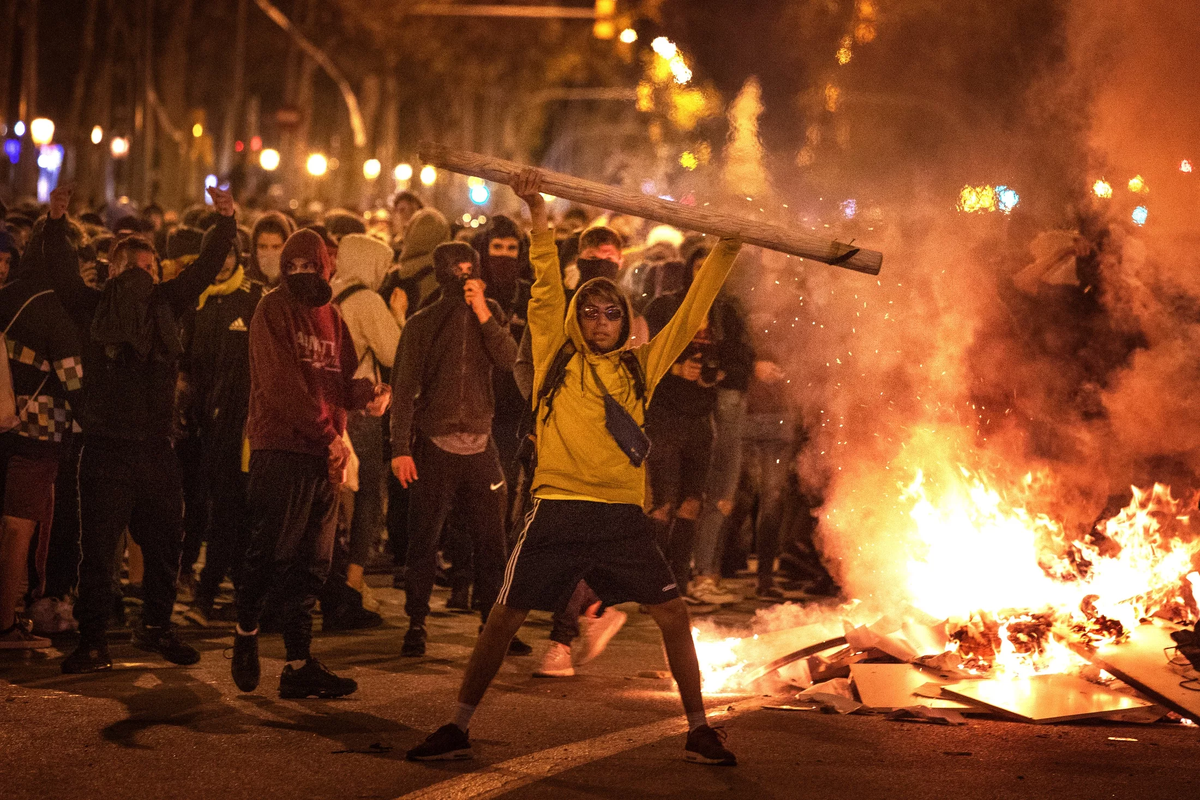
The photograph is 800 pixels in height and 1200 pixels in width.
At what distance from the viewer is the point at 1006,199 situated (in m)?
9.79

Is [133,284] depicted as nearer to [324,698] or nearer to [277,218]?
[277,218]

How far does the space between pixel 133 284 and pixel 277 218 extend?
1662 mm

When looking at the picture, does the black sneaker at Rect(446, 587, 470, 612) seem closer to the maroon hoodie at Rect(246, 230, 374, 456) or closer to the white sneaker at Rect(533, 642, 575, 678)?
the white sneaker at Rect(533, 642, 575, 678)

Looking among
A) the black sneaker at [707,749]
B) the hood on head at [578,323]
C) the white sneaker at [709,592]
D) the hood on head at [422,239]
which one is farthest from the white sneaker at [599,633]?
the hood on head at [422,239]

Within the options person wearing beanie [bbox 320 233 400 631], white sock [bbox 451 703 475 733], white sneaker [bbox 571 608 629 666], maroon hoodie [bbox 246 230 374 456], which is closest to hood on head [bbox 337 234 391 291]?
person wearing beanie [bbox 320 233 400 631]

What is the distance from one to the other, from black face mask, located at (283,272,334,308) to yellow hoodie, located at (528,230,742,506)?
1345 millimetres

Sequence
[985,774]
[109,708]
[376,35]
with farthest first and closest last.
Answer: [376,35]
[109,708]
[985,774]

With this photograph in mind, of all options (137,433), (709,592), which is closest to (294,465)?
(137,433)

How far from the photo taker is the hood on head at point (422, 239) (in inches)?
409

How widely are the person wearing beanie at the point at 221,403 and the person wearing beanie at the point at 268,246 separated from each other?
0.07 meters

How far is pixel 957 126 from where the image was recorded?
1023 centimetres

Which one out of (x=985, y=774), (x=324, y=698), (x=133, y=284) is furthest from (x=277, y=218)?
(x=985, y=774)

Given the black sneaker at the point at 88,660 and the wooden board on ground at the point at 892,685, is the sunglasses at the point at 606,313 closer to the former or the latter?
the wooden board on ground at the point at 892,685

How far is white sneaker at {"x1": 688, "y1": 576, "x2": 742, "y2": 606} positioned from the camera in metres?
10.3
